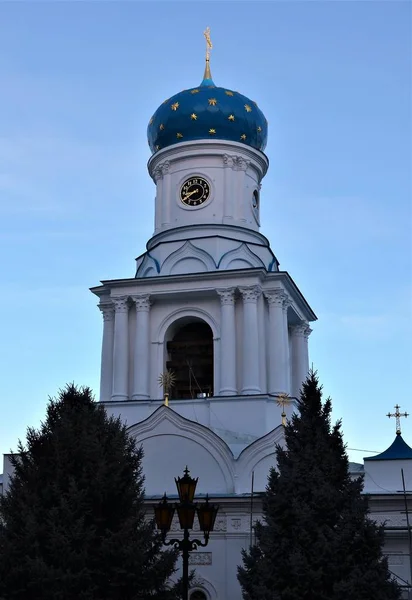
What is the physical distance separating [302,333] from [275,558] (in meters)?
9.39

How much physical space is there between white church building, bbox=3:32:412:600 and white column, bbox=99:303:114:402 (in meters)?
0.03

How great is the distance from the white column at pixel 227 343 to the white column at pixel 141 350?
5.64 ft

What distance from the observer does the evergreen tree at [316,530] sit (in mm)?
12695

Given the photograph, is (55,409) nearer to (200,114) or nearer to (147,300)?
(147,300)

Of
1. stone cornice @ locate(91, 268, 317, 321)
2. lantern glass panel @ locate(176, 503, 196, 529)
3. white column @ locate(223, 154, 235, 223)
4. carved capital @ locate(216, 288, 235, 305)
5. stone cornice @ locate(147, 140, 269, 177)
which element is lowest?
lantern glass panel @ locate(176, 503, 196, 529)

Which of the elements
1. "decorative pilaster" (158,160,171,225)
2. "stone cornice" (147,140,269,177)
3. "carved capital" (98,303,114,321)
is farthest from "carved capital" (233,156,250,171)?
"carved capital" (98,303,114,321)

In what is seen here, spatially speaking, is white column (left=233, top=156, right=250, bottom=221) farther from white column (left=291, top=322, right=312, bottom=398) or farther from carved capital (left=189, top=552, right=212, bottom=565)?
carved capital (left=189, top=552, right=212, bottom=565)

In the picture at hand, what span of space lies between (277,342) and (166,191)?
4.98 m

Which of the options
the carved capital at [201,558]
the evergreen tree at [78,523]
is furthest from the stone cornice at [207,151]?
the carved capital at [201,558]

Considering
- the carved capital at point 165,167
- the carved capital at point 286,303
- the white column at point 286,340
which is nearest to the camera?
the white column at point 286,340

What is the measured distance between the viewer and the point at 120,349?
19.9m

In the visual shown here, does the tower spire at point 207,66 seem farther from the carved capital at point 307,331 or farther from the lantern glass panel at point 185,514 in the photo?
the lantern glass panel at point 185,514

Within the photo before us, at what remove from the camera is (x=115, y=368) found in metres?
19.8

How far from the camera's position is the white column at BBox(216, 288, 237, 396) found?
1894 cm
